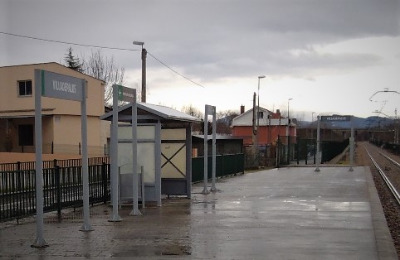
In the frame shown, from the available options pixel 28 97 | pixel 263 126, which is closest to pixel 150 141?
pixel 28 97

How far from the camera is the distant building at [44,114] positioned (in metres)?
36.6

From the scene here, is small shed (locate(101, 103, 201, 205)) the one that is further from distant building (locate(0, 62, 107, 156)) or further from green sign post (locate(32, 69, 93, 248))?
distant building (locate(0, 62, 107, 156))

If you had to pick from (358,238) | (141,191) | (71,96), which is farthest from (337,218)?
(71,96)

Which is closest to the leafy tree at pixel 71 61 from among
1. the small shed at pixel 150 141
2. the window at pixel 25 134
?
the window at pixel 25 134

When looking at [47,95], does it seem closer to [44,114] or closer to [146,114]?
[146,114]

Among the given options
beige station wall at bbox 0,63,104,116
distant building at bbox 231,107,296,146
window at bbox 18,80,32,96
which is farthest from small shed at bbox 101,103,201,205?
distant building at bbox 231,107,296,146

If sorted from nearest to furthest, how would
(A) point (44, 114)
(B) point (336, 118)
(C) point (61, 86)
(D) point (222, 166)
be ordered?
1. (C) point (61, 86)
2. (D) point (222, 166)
3. (B) point (336, 118)
4. (A) point (44, 114)

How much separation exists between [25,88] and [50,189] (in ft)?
95.7

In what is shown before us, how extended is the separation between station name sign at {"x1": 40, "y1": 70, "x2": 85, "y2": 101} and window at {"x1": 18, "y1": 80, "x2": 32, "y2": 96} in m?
31.0

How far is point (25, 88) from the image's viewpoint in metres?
37.9

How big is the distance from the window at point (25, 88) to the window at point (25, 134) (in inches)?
117

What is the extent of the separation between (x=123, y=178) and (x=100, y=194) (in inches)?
37.6

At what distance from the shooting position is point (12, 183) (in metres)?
10.2

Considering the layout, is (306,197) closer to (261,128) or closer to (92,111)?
(92,111)
